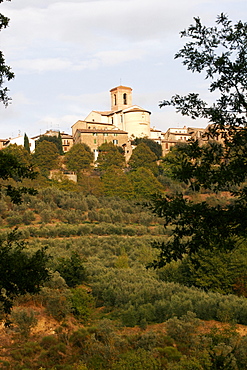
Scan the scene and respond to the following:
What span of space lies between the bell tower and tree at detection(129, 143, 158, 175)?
25.9m

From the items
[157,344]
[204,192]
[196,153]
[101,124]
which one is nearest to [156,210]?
[196,153]

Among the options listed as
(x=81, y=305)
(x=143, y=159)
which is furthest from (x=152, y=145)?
(x=81, y=305)

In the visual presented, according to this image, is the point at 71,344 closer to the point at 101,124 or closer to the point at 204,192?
the point at 204,192

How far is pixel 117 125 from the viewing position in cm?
10181

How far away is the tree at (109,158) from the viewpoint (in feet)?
273

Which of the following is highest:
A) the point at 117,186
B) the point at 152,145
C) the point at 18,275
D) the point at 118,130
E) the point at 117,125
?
the point at 117,125

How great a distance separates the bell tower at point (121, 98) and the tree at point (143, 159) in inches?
1020

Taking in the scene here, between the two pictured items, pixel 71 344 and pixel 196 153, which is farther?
pixel 71 344

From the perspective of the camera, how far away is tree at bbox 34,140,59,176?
78.8m

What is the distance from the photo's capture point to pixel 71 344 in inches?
719

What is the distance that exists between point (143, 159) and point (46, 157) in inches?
661

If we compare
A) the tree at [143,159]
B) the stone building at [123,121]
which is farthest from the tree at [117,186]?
the stone building at [123,121]

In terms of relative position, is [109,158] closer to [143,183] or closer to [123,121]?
[143,183]

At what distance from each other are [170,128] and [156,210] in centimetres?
9882
